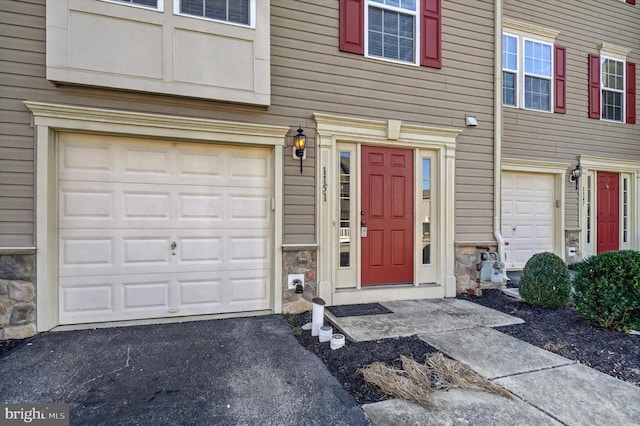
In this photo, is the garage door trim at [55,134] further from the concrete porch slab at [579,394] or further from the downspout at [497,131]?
the downspout at [497,131]

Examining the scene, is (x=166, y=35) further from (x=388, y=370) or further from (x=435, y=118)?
(x=388, y=370)

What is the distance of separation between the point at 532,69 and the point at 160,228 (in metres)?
7.36

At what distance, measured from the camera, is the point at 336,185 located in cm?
433

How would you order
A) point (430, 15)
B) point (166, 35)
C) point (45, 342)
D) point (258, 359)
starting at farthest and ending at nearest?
1. point (430, 15)
2. point (166, 35)
3. point (45, 342)
4. point (258, 359)

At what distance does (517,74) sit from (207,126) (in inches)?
238

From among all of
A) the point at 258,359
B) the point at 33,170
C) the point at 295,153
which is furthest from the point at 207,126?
the point at 258,359

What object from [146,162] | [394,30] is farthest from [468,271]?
[146,162]

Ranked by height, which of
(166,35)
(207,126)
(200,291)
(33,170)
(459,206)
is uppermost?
(166,35)

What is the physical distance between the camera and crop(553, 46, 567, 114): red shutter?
655 cm

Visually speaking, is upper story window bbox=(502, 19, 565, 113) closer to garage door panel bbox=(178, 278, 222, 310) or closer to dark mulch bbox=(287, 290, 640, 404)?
dark mulch bbox=(287, 290, 640, 404)

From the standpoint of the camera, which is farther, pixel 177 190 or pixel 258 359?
pixel 177 190

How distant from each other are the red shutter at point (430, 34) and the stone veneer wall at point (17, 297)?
17.8ft

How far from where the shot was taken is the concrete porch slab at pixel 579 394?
79.8 inches

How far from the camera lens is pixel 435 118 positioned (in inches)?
189
